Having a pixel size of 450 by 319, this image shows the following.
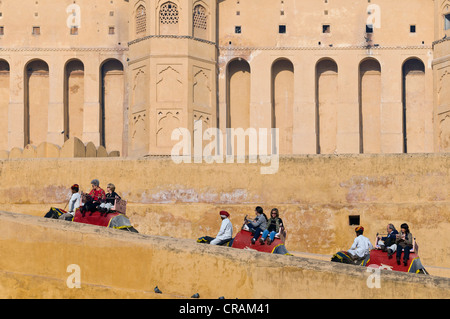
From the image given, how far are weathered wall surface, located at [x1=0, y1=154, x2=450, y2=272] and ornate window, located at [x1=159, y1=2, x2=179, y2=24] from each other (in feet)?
29.0

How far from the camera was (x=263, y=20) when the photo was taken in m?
33.8

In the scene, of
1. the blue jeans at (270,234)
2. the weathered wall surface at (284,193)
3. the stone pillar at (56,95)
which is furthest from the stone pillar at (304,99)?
the blue jeans at (270,234)

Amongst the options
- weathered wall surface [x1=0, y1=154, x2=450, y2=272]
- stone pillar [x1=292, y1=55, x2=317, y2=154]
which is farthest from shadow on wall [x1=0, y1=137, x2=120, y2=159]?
stone pillar [x1=292, y1=55, x2=317, y2=154]

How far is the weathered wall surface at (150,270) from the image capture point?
54.5 feet

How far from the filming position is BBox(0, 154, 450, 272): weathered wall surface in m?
23.2

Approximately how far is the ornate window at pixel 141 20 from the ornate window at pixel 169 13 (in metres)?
0.58

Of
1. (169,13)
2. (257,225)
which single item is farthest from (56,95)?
(257,225)

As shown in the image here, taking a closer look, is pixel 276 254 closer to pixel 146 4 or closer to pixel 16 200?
pixel 16 200

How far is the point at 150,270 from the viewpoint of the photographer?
17.5 metres

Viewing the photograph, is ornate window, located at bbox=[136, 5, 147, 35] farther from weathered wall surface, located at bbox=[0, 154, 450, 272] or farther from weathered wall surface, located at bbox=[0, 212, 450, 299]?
weathered wall surface, located at bbox=[0, 212, 450, 299]

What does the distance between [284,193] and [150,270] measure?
6.78 meters
